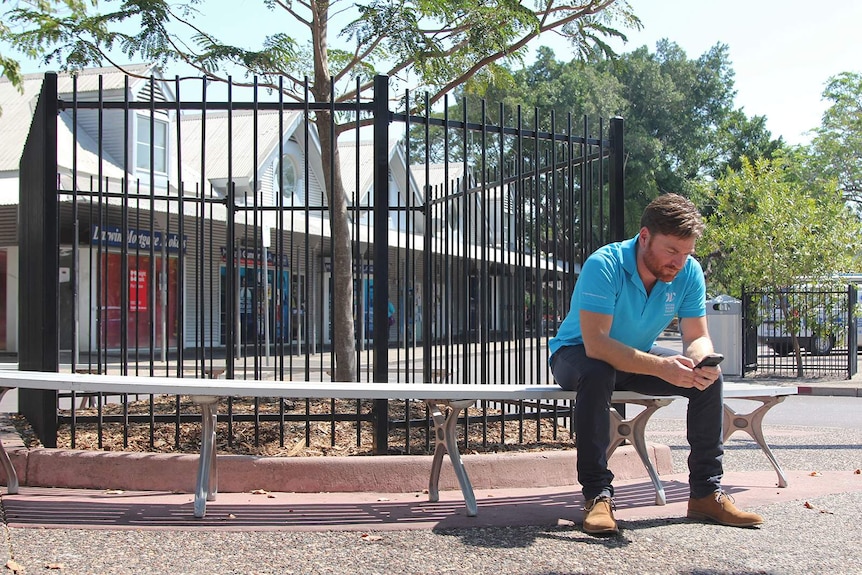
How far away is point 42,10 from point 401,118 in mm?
4912

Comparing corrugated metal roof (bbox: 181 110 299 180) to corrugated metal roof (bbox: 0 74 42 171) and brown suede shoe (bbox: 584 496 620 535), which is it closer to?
corrugated metal roof (bbox: 0 74 42 171)

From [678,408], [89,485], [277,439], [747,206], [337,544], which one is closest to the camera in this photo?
[337,544]

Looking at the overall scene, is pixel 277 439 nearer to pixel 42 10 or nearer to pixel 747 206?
pixel 42 10

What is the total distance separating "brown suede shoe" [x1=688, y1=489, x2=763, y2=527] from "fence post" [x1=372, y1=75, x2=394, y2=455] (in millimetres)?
1828

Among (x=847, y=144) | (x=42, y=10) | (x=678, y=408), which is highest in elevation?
(x=847, y=144)

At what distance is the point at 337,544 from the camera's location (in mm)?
4035

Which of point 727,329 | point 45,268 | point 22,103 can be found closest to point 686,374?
point 45,268

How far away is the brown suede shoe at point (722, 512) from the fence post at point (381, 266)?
6.00 feet

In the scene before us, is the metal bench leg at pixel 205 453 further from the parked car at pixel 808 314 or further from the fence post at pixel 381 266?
the parked car at pixel 808 314

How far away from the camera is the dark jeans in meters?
4.23

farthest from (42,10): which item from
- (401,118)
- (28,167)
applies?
(401,118)

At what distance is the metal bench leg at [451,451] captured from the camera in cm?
455

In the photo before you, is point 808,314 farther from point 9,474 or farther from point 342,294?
point 9,474

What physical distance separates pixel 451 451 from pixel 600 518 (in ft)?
2.82
